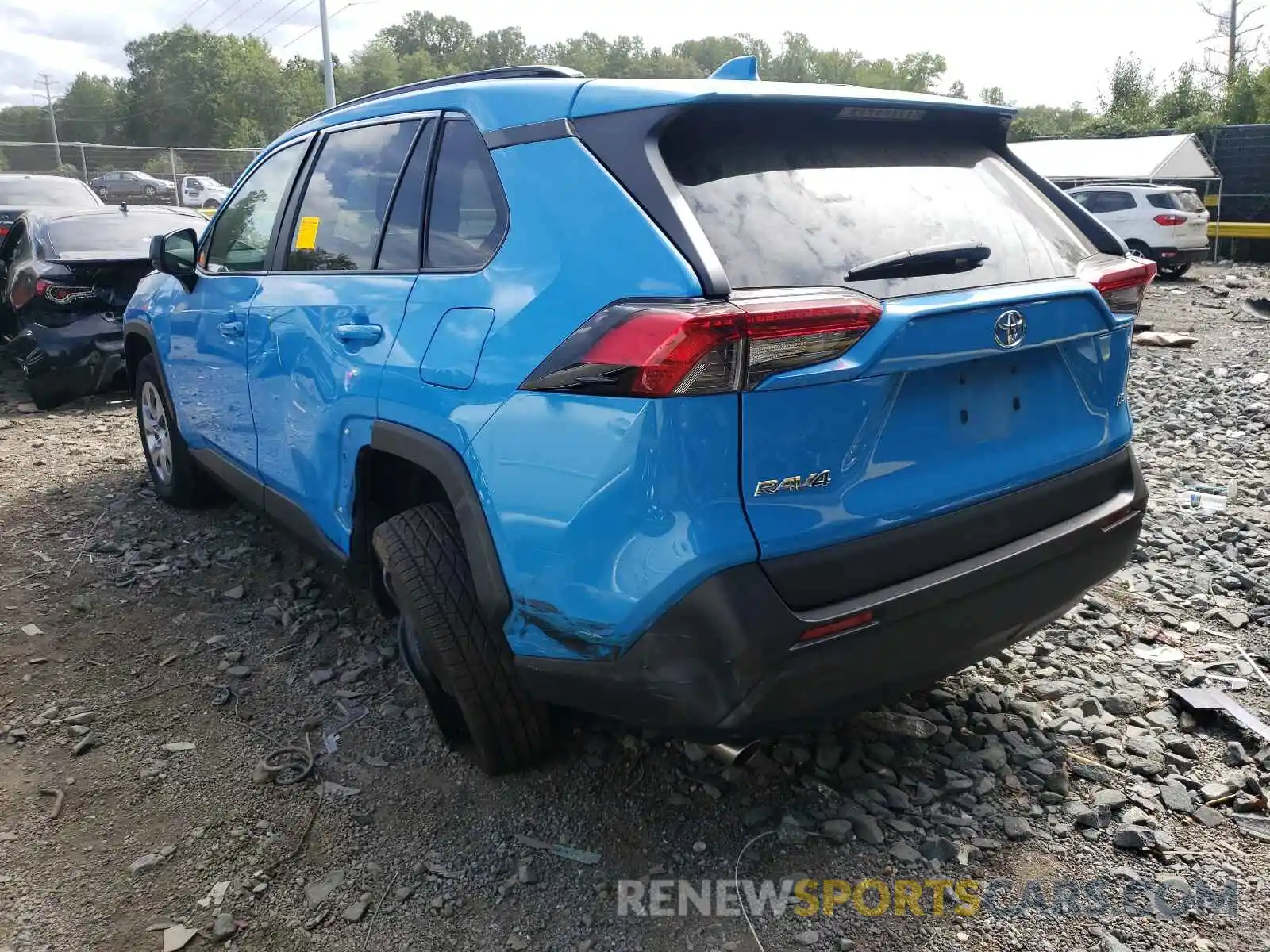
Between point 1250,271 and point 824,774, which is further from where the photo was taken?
point 1250,271

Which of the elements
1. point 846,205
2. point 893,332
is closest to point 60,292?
point 846,205

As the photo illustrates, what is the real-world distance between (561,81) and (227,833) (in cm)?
212

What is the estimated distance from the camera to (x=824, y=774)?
2.75m

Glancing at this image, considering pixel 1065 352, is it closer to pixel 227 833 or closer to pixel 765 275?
pixel 765 275

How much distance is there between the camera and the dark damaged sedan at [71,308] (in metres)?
7.50

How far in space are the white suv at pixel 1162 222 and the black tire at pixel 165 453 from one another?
1636 cm

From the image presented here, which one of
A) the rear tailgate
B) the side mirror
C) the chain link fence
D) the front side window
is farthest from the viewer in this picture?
the chain link fence

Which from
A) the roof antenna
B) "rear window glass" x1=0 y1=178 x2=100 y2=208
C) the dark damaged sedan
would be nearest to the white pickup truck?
"rear window glass" x1=0 y1=178 x2=100 y2=208

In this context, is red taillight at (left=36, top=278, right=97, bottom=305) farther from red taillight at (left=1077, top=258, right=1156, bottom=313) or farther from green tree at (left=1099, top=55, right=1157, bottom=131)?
green tree at (left=1099, top=55, right=1157, bottom=131)

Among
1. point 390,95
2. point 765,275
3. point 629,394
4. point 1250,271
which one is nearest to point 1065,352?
point 765,275

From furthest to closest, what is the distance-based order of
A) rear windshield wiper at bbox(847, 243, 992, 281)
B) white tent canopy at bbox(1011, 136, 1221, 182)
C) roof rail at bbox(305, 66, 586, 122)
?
white tent canopy at bbox(1011, 136, 1221, 182) → roof rail at bbox(305, 66, 586, 122) → rear windshield wiper at bbox(847, 243, 992, 281)

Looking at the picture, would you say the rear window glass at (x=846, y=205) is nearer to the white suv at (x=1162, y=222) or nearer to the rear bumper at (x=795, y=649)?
the rear bumper at (x=795, y=649)

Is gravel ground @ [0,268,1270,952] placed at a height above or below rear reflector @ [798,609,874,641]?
below

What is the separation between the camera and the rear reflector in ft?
6.68
